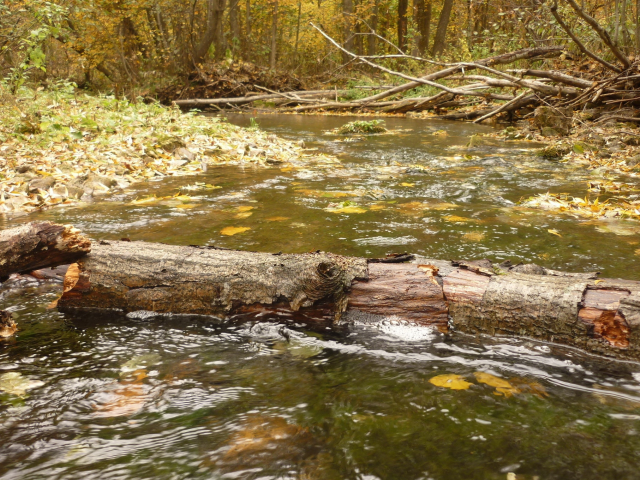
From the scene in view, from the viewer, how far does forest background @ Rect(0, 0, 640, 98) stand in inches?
411

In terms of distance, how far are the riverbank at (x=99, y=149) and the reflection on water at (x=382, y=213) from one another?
474 millimetres

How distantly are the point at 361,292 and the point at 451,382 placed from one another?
65 cm

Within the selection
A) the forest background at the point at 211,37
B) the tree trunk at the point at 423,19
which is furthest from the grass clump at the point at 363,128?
the tree trunk at the point at 423,19

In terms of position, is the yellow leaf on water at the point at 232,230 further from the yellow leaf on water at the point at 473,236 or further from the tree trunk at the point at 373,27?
the tree trunk at the point at 373,27

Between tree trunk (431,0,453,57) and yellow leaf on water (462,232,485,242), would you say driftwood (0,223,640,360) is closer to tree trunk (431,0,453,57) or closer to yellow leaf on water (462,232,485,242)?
yellow leaf on water (462,232,485,242)

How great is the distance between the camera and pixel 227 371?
7.11 ft

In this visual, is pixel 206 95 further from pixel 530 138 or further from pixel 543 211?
pixel 543 211

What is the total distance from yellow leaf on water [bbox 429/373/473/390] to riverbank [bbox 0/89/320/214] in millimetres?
4642

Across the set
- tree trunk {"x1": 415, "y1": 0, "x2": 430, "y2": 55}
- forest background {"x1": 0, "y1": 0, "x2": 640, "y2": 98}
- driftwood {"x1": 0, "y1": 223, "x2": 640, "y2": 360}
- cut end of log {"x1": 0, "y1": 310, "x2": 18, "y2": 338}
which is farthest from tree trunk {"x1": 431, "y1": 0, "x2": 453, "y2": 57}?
cut end of log {"x1": 0, "y1": 310, "x2": 18, "y2": 338}

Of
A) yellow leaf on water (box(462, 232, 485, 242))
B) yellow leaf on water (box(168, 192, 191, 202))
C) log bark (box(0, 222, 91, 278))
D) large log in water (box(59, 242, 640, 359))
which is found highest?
log bark (box(0, 222, 91, 278))

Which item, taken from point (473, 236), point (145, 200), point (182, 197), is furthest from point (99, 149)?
point (473, 236)

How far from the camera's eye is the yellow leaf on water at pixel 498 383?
197cm

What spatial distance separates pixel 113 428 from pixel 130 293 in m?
1.03

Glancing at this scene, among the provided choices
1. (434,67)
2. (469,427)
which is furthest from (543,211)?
(434,67)
